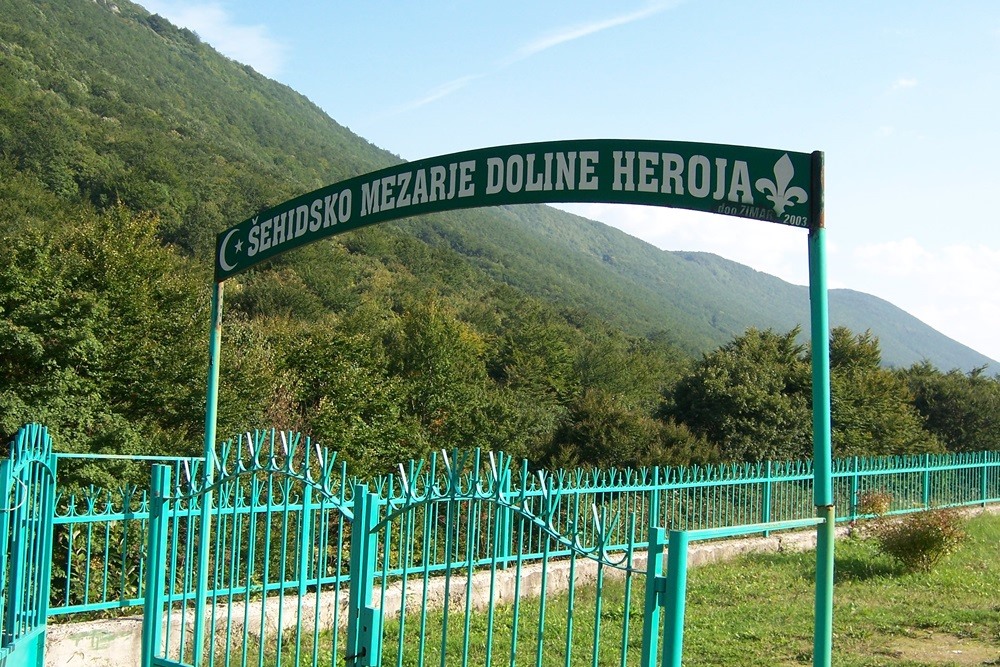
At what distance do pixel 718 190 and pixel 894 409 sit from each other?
27660 millimetres

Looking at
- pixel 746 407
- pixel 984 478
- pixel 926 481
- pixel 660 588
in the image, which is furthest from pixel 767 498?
pixel 746 407

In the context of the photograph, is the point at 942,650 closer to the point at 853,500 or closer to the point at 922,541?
the point at 922,541

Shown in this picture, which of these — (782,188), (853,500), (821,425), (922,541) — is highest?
(782,188)

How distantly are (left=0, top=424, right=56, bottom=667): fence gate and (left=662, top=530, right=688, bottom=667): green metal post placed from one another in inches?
144

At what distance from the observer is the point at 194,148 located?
7944cm

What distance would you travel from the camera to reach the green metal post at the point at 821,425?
12.1 feet

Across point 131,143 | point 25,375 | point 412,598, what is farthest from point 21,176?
point 412,598

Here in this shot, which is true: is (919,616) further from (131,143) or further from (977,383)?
(131,143)

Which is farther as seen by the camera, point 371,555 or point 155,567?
point 155,567

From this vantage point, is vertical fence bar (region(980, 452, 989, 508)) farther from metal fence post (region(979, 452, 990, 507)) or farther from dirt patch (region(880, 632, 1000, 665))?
dirt patch (region(880, 632, 1000, 665))

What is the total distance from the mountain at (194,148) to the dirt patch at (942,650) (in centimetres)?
4713

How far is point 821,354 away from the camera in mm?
3883

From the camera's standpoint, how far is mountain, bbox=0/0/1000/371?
58469 millimetres

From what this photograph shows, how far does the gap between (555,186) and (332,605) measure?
163 inches
